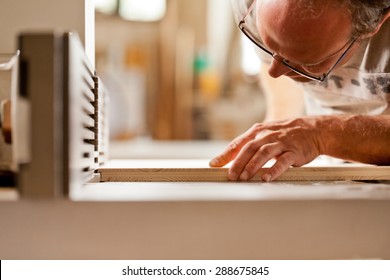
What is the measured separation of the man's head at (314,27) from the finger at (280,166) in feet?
0.68

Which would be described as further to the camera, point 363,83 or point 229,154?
point 363,83

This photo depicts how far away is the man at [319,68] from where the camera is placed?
1.02 meters

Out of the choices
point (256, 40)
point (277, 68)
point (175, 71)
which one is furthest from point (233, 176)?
point (175, 71)

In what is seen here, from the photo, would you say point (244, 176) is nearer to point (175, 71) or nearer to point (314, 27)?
point (314, 27)

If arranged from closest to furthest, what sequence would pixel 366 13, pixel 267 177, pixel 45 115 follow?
pixel 45 115 → pixel 267 177 → pixel 366 13

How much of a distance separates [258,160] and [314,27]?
0.28 metres

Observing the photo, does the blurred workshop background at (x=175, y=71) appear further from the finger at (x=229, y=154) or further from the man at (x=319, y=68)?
the finger at (x=229, y=154)

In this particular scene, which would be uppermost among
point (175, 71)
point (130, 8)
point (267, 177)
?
point (130, 8)

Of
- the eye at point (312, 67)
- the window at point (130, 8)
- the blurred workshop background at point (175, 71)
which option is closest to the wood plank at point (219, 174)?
the eye at point (312, 67)

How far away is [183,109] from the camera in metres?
4.31

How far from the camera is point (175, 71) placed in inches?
168

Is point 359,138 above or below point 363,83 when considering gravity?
below

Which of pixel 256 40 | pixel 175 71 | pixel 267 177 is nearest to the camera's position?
pixel 267 177

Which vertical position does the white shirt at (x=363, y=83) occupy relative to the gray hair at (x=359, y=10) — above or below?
below
